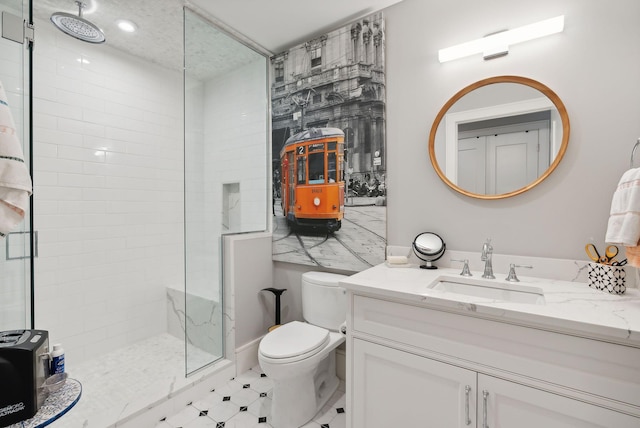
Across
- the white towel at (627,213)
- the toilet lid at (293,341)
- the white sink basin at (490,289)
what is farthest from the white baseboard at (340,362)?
the white towel at (627,213)

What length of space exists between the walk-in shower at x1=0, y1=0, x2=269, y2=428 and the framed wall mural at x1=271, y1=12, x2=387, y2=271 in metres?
0.23

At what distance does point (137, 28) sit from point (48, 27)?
0.60m

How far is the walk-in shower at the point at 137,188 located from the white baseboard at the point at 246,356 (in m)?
0.16

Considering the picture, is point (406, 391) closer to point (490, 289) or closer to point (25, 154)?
point (490, 289)

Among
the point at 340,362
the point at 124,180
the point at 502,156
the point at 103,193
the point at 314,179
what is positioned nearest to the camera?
the point at 502,156

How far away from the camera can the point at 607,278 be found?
50.3 inches

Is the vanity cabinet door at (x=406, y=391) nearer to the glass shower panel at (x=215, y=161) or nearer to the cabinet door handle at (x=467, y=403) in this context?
the cabinet door handle at (x=467, y=403)

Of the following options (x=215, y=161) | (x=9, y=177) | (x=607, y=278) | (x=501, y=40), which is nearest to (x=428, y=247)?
(x=607, y=278)

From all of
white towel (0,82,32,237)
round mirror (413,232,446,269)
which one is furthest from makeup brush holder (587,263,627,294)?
white towel (0,82,32,237)

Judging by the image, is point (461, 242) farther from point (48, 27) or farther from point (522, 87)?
point (48, 27)

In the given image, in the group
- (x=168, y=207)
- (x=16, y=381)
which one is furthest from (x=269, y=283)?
(x=16, y=381)

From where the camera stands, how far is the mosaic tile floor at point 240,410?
1.72 metres

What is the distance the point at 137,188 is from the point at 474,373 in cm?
281

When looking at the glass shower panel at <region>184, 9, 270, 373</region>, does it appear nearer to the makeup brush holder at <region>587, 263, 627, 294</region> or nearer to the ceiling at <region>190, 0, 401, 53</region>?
the ceiling at <region>190, 0, 401, 53</region>
